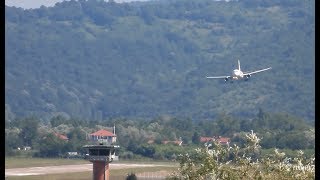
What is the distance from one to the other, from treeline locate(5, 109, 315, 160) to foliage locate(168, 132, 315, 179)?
62640 millimetres

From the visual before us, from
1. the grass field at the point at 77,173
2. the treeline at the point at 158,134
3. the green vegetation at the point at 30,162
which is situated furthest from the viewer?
the treeline at the point at 158,134

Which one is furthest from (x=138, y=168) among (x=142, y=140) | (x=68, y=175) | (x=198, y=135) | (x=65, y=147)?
(x=198, y=135)

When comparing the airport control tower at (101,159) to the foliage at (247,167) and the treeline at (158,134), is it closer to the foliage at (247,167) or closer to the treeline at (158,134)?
the treeline at (158,134)

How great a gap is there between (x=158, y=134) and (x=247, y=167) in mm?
117728

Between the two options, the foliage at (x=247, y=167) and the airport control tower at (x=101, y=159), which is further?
the airport control tower at (x=101, y=159)

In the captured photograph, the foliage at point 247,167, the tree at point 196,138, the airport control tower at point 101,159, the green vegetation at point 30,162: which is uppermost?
the tree at point 196,138

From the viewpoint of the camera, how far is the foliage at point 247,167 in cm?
2203

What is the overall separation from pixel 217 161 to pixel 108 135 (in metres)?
108

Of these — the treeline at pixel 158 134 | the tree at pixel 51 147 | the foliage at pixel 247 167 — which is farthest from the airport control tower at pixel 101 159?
the tree at pixel 51 147

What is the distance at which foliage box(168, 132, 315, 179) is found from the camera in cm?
2203

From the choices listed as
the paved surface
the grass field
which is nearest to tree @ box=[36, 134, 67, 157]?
the grass field

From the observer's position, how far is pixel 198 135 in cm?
13938

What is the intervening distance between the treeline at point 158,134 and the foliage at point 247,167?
62640 mm

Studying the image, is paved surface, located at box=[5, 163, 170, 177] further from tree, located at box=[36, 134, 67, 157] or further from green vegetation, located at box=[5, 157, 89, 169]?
tree, located at box=[36, 134, 67, 157]
